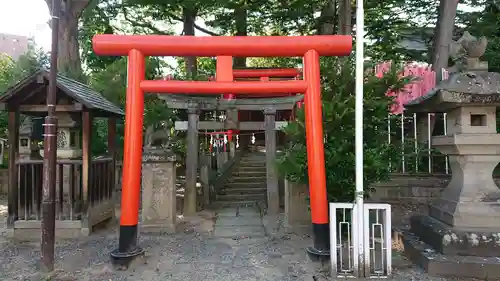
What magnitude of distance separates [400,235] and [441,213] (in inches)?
33.1

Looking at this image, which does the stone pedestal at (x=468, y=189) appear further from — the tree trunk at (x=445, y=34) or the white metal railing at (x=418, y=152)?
the tree trunk at (x=445, y=34)

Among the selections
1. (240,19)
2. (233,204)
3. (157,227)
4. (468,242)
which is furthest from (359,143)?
(240,19)

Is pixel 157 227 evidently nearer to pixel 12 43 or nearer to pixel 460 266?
pixel 460 266

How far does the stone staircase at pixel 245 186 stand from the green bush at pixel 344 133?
4598 mm

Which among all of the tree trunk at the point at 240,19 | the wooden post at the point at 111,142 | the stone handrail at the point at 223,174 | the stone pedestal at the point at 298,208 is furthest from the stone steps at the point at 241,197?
the tree trunk at the point at 240,19

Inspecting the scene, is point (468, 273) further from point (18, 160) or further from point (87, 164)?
point (18, 160)

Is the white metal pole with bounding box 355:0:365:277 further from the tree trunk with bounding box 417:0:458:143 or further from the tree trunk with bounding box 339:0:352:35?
the tree trunk with bounding box 339:0:352:35

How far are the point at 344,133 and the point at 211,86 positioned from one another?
7.84 ft

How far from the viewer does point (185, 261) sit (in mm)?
5273

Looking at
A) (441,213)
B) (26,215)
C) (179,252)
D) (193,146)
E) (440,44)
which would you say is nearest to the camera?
(441,213)

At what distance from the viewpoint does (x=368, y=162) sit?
562 centimetres

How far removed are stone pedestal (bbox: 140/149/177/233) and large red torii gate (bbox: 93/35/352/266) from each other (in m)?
1.90

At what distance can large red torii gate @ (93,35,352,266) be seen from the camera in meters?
5.05

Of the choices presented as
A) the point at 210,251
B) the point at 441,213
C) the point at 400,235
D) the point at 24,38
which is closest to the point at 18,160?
the point at 210,251
